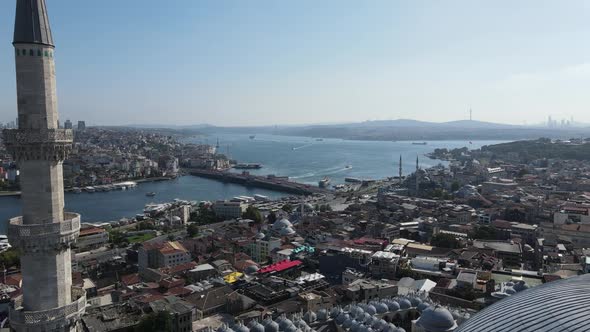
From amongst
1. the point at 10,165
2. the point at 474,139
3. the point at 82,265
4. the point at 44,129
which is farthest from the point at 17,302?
the point at 474,139

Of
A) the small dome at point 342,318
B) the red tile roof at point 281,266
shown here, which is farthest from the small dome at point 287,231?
the small dome at point 342,318

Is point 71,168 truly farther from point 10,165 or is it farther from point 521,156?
point 521,156

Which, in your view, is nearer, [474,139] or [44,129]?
[44,129]

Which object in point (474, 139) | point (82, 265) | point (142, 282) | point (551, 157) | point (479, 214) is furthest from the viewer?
point (474, 139)

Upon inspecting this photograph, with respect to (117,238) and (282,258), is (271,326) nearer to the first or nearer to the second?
(282,258)

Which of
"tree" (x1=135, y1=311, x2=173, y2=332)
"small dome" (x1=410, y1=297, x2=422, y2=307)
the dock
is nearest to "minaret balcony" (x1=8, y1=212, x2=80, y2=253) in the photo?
"tree" (x1=135, y1=311, x2=173, y2=332)

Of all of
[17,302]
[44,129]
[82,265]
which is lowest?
[82,265]

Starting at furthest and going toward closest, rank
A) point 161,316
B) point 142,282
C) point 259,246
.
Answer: point 259,246 < point 142,282 < point 161,316
